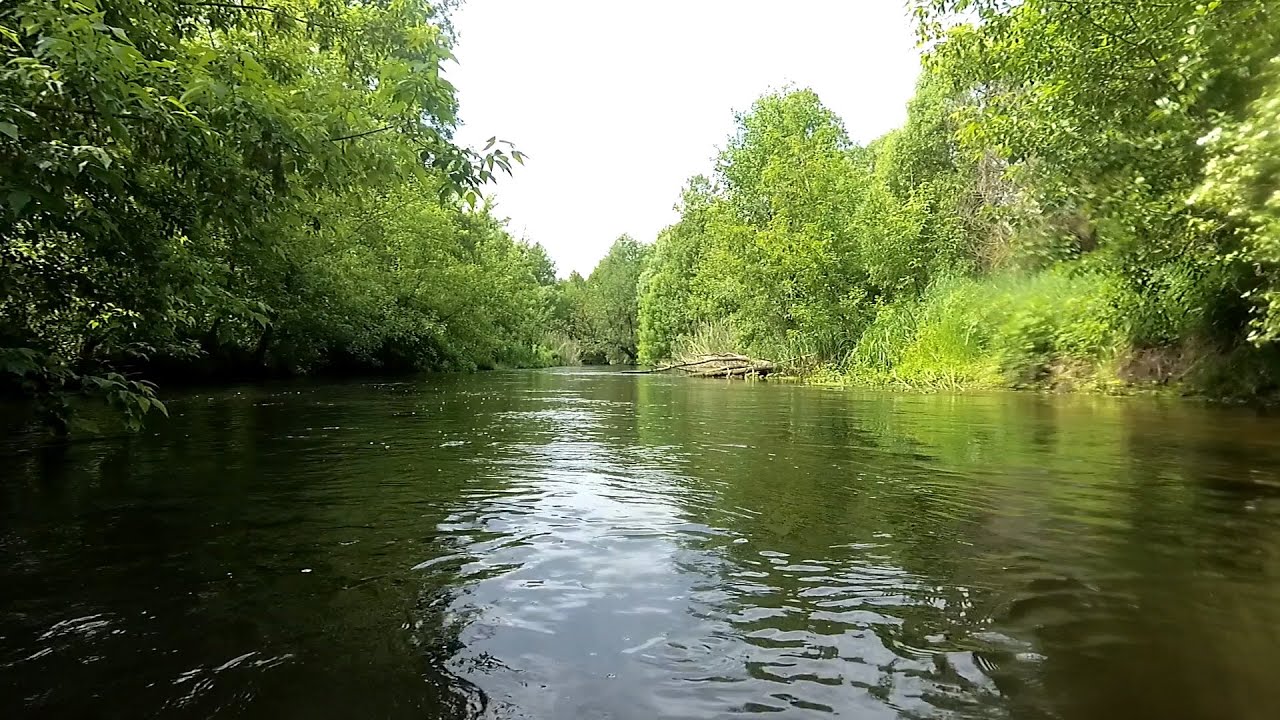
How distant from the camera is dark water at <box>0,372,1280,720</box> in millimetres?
2354

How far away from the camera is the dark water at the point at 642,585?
2.35m

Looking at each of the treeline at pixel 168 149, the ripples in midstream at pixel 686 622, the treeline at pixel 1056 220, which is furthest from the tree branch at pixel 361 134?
the treeline at pixel 1056 220

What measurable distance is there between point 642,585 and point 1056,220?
51.1 feet

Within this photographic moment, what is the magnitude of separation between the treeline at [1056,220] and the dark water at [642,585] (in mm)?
4693

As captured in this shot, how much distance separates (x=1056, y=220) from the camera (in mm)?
15422

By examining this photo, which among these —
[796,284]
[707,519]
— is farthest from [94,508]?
[796,284]

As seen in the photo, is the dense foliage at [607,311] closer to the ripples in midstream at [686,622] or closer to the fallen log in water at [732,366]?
the fallen log in water at [732,366]

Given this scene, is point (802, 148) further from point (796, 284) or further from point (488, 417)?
point (488, 417)

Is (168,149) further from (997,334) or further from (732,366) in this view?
(732,366)

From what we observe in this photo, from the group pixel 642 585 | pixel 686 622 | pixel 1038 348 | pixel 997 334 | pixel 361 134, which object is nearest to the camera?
pixel 686 622

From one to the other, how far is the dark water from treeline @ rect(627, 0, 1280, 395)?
469cm

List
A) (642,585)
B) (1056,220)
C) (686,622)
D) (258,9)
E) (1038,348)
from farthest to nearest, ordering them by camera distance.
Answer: (1038,348) < (1056,220) < (258,9) < (642,585) < (686,622)

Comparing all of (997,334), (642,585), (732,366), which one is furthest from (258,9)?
(732,366)

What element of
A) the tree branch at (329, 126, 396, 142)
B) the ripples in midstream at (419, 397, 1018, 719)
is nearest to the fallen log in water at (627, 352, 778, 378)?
the ripples in midstream at (419, 397, 1018, 719)
